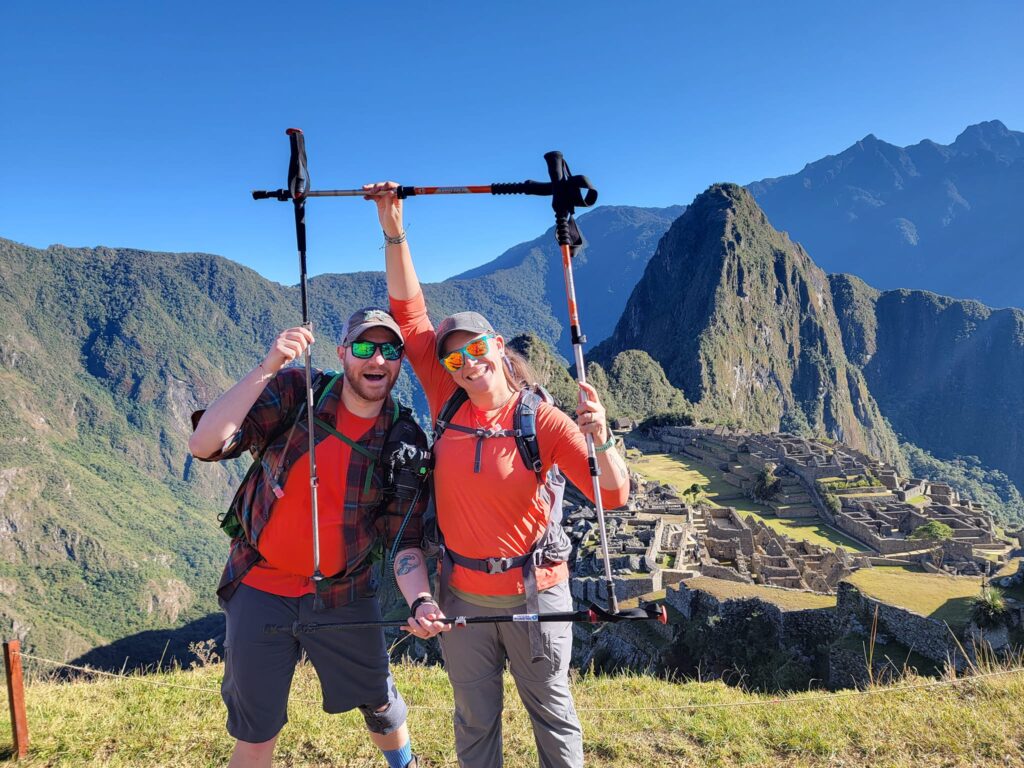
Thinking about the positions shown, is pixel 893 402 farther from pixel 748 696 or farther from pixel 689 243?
pixel 748 696

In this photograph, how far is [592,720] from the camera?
4.69 m

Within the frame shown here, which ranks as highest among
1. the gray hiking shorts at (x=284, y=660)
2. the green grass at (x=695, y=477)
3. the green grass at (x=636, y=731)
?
the gray hiking shorts at (x=284, y=660)

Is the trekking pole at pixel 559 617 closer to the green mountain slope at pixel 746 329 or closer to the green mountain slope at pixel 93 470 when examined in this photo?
the green mountain slope at pixel 93 470

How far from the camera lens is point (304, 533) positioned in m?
3.04

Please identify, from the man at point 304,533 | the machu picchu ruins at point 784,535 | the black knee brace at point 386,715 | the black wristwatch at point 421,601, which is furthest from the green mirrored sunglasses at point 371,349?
the machu picchu ruins at point 784,535

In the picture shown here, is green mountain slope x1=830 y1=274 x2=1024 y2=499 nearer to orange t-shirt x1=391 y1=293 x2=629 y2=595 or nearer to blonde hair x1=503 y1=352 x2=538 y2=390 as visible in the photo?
blonde hair x1=503 y1=352 x2=538 y2=390

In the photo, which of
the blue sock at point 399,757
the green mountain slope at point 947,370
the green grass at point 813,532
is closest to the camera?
the blue sock at point 399,757

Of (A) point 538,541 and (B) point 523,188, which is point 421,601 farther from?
(B) point 523,188

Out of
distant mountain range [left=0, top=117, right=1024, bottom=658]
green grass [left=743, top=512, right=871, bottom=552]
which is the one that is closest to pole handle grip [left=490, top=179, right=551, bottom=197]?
green grass [left=743, top=512, right=871, bottom=552]

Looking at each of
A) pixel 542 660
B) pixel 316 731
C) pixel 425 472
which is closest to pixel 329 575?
pixel 425 472

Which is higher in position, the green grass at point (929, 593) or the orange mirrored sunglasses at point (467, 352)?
the orange mirrored sunglasses at point (467, 352)

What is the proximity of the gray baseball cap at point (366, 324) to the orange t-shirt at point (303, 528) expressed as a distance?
43 cm

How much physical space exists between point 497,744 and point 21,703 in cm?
310

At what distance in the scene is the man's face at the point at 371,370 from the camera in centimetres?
307
